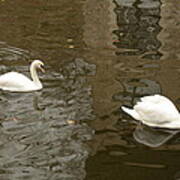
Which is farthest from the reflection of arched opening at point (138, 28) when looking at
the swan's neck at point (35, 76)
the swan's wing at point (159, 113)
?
the swan's wing at point (159, 113)

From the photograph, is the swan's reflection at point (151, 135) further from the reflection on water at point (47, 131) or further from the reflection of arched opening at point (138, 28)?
the reflection of arched opening at point (138, 28)

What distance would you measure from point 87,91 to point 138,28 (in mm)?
5705

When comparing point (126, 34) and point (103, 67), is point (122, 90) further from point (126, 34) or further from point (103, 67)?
point (126, 34)

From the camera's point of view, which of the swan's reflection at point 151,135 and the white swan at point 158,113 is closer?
the swan's reflection at point 151,135

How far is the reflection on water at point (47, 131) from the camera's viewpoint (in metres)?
7.52

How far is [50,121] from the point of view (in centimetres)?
889

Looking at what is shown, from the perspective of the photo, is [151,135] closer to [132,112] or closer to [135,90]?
[132,112]

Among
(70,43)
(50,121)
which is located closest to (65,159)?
(50,121)

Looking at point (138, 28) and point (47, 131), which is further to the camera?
point (138, 28)

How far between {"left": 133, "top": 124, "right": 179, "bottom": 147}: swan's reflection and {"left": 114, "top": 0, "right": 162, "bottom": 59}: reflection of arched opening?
399 centimetres

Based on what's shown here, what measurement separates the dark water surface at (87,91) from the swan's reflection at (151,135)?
2 cm

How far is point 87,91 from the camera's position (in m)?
10.1

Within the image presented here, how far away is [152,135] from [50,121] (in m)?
1.64

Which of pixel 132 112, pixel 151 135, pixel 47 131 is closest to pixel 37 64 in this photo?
pixel 47 131
